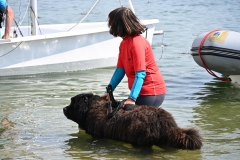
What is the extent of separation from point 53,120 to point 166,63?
6006mm

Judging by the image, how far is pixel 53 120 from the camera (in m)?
7.50

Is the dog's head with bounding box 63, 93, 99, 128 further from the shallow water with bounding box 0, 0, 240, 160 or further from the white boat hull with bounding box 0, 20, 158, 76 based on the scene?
the white boat hull with bounding box 0, 20, 158, 76

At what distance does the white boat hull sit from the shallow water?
0.17 m

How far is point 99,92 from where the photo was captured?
9.70 meters

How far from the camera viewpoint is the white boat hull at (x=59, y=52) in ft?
33.8

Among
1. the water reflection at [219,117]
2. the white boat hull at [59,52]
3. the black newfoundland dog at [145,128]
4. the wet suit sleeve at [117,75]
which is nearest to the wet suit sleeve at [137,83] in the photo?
the black newfoundland dog at [145,128]

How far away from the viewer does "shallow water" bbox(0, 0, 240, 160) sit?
603cm

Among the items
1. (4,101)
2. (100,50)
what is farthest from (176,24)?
(4,101)

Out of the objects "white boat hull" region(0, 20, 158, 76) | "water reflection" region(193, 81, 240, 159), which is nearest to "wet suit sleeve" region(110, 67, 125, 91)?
"water reflection" region(193, 81, 240, 159)

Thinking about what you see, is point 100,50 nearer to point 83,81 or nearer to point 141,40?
point 83,81

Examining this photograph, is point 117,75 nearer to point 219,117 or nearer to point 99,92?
point 219,117

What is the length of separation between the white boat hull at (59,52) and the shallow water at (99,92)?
0.57ft

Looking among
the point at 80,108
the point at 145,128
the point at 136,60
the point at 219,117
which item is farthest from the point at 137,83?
the point at 219,117

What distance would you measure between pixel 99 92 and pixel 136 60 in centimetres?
417
